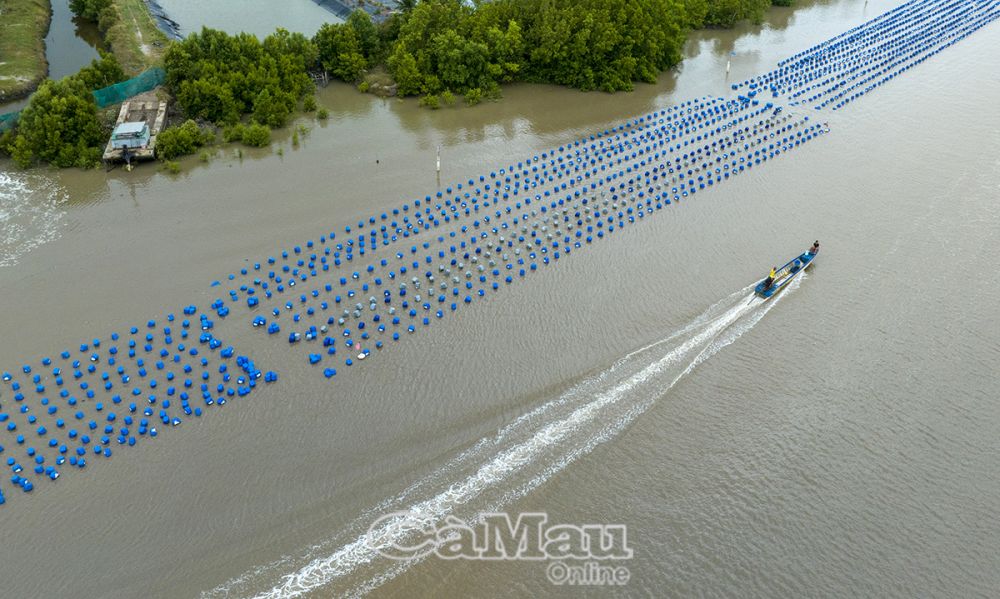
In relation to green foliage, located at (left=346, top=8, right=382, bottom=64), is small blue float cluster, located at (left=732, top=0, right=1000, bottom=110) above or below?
below

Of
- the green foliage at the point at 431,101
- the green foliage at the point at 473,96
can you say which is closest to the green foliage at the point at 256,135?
the green foliage at the point at 431,101

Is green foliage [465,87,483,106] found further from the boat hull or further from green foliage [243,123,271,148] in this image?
the boat hull

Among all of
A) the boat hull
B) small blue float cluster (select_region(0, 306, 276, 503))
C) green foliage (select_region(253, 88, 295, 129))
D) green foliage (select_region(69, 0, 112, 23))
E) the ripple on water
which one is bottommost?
the boat hull

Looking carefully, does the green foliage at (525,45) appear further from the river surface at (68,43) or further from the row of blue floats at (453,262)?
the river surface at (68,43)

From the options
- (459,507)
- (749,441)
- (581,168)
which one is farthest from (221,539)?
(581,168)

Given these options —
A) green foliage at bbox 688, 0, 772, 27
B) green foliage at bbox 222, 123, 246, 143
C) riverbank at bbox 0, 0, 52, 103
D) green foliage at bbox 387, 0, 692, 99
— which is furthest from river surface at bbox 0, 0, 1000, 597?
green foliage at bbox 688, 0, 772, 27

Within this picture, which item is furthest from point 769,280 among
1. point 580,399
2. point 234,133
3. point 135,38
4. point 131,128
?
point 135,38
